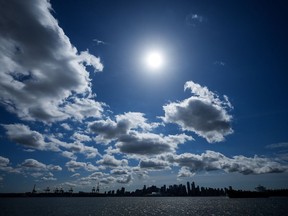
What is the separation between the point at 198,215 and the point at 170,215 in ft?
39.6

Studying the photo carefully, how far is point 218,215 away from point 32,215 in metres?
78.6

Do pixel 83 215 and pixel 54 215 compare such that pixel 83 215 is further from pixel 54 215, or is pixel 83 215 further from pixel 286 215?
pixel 286 215

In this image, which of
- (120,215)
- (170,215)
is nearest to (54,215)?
(120,215)

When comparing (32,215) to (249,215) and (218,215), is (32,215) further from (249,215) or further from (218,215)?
(249,215)


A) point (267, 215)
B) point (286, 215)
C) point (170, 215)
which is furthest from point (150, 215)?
point (286, 215)

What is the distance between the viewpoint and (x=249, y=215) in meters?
87.9

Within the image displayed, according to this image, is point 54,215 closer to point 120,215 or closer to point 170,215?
point 120,215

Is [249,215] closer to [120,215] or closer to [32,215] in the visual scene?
[120,215]

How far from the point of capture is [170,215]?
93375mm

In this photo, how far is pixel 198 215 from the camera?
89875 millimetres

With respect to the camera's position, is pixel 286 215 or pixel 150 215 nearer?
pixel 286 215

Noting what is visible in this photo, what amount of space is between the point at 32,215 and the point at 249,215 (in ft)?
299

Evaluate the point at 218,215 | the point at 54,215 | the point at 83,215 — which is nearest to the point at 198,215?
the point at 218,215

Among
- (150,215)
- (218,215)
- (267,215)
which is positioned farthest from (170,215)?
(267,215)
